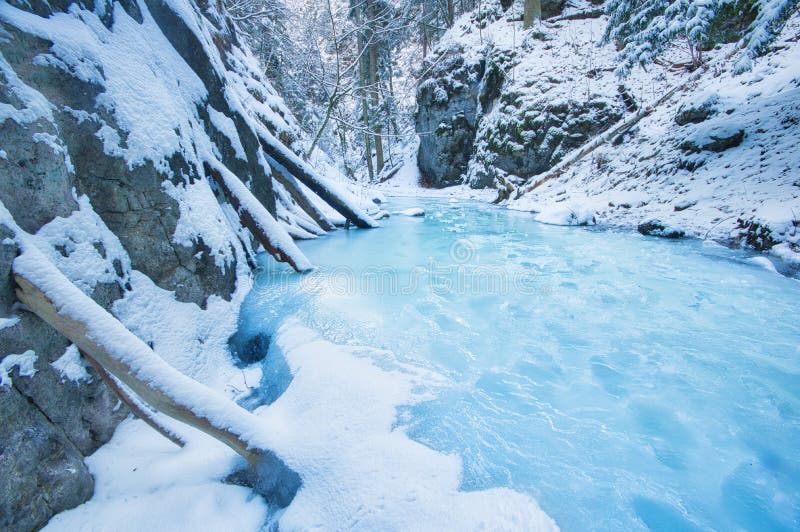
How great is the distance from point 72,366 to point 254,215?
2343 mm

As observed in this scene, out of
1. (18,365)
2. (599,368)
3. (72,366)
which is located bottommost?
(599,368)

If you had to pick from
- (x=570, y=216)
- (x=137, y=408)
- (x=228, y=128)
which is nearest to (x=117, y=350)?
(x=137, y=408)

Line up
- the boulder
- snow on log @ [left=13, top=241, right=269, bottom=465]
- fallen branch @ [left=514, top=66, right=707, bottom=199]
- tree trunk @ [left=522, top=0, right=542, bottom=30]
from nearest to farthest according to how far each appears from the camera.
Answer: snow on log @ [left=13, top=241, right=269, bottom=465] → the boulder → fallen branch @ [left=514, top=66, right=707, bottom=199] → tree trunk @ [left=522, top=0, right=542, bottom=30]

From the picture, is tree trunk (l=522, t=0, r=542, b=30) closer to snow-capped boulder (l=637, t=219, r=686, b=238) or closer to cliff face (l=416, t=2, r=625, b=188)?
cliff face (l=416, t=2, r=625, b=188)

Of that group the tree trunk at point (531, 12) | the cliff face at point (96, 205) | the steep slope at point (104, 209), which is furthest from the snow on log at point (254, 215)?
the tree trunk at point (531, 12)

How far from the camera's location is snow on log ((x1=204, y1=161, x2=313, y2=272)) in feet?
11.4

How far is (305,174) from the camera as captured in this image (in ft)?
19.0

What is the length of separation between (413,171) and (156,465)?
21.5 m

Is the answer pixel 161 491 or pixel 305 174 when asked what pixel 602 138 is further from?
pixel 161 491

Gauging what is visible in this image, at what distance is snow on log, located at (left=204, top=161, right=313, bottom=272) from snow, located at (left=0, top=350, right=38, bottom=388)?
2.44m

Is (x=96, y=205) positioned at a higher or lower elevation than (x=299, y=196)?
higher

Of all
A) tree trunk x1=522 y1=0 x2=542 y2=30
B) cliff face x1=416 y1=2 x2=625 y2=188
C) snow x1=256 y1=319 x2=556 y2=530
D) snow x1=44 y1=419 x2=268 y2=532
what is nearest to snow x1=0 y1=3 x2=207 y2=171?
snow x1=44 y1=419 x2=268 y2=532

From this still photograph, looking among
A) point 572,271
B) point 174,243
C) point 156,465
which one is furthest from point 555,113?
point 156,465

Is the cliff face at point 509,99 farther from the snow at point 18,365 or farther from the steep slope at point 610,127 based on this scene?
the snow at point 18,365
